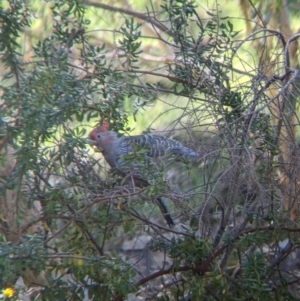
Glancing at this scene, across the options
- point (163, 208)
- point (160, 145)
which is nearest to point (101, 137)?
point (160, 145)

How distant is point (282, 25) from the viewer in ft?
19.3

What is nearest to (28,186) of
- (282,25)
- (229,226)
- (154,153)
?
(154,153)

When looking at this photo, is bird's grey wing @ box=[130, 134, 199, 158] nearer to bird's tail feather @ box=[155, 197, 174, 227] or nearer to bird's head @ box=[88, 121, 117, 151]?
bird's tail feather @ box=[155, 197, 174, 227]

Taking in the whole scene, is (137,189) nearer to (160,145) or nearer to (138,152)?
(138,152)

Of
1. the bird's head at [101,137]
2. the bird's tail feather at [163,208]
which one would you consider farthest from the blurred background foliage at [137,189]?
the bird's head at [101,137]

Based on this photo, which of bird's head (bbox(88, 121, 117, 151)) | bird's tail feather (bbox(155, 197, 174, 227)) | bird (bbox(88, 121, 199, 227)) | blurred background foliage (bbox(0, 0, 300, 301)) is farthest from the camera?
bird's head (bbox(88, 121, 117, 151))

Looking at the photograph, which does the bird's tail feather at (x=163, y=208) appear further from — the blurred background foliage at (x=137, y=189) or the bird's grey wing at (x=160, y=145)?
the bird's grey wing at (x=160, y=145)

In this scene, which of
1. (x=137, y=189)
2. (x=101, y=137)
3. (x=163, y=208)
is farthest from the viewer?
(x=101, y=137)

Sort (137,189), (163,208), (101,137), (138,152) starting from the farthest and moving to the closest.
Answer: (101,137) → (163,208) → (137,189) → (138,152)

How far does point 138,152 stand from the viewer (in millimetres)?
3648

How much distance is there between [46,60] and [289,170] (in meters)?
1.47

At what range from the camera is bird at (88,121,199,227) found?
12.0 ft

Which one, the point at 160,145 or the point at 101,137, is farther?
the point at 101,137

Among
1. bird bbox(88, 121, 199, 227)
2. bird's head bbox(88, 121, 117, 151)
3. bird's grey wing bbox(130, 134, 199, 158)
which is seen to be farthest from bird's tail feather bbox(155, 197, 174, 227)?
bird's head bbox(88, 121, 117, 151)
